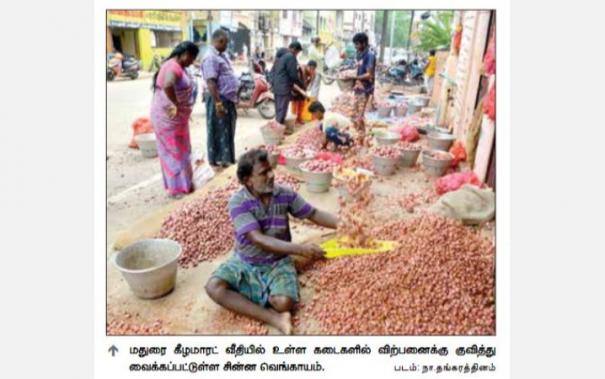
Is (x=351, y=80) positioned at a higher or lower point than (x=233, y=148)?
higher

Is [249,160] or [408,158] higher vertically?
[249,160]

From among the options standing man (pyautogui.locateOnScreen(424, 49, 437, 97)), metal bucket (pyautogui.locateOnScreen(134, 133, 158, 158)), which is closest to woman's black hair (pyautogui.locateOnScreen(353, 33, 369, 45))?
metal bucket (pyautogui.locateOnScreen(134, 133, 158, 158))

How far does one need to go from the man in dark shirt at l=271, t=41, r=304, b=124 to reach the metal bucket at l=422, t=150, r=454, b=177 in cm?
215

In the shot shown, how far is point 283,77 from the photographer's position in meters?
5.62

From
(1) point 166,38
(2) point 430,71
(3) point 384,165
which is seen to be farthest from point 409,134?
(2) point 430,71

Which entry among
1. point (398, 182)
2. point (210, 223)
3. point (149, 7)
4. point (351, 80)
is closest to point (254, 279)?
point (210, 223)

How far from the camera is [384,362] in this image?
2.27m

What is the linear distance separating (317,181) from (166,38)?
5.75 feet

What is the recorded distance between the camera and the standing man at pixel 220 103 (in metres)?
4.21

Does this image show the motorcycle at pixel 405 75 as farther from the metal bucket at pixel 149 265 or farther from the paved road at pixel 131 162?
the metal bucket at pixel 149 265

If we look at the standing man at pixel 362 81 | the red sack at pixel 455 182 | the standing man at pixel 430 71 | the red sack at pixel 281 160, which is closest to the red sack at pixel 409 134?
the standing man at pixel 362 81

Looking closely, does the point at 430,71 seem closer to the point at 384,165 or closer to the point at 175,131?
the point at 384,165
